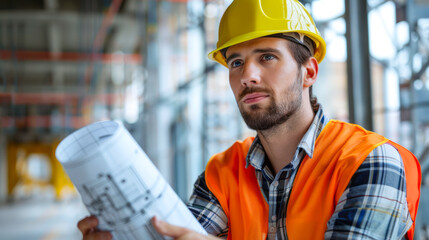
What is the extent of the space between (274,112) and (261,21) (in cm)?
36

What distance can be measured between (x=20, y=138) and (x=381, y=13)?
25731mm

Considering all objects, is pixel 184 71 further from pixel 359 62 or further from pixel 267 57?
pixel 267 57

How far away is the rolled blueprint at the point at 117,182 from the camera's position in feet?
4.02

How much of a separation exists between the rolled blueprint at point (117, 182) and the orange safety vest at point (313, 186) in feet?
1.30

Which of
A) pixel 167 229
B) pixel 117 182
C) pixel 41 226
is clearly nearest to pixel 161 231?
pixel 167 229

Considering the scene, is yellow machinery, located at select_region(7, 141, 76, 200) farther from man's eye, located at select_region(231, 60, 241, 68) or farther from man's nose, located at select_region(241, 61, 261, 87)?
man's nose, located at select_region(241, 61, 261, 87)

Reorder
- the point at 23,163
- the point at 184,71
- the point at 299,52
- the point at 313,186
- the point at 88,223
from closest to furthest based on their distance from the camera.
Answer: the point at 88,223 → the point at 313,186 → the point at 299,52 → the point at 184,71 → the point at 23,163

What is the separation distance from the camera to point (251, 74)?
66.1 inches

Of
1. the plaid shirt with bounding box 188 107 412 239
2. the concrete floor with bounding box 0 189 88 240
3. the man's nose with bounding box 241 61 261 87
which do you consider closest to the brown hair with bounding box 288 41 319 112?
the man's nose with bounding box 241 61 261 87

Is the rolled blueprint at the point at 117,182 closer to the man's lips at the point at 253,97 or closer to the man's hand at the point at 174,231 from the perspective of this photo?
the man's hand at the point at 174,231

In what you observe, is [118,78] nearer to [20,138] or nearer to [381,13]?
[20,138]

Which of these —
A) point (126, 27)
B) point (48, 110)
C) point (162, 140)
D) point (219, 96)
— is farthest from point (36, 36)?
point (48, 110)

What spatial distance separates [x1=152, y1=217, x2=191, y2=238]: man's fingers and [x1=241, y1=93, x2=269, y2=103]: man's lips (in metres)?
0.62

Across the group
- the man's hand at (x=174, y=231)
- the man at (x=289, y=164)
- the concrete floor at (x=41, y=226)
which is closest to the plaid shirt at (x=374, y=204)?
the man at (x=289, y=164)
